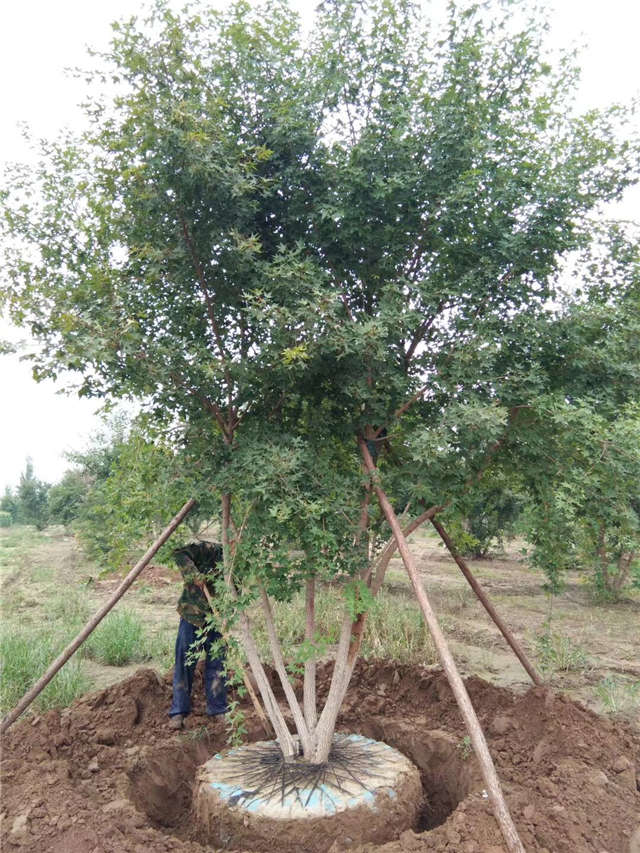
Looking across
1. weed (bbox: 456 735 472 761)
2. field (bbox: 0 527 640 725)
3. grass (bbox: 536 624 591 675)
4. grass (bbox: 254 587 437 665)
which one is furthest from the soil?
grass (bbox: 536 624 591 675)

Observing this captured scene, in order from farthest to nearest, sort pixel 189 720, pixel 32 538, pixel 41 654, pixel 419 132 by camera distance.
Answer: pixel 32 538 < pixel 41 654 < pixel 189 720 < pixel 419 132

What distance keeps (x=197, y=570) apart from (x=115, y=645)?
2603 mm

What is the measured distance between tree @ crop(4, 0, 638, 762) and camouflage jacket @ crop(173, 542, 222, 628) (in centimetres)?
94

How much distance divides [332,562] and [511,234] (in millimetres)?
2353

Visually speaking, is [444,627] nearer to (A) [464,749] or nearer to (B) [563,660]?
(B) [563,660]

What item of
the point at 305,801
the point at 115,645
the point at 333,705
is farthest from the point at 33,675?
the point at 305,801

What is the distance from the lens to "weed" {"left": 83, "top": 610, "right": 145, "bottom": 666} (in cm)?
680

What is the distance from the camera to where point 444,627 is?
8.40m

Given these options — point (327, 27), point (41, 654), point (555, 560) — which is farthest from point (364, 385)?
point (41, 654)

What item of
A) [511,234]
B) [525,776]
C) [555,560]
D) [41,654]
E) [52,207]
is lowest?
[525,776]

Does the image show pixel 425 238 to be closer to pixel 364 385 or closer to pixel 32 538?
pixel 364 385

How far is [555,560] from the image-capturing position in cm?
456

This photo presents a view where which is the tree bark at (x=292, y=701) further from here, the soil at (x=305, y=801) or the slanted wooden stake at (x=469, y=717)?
the slanted wooden stake at (x=469, y=717)

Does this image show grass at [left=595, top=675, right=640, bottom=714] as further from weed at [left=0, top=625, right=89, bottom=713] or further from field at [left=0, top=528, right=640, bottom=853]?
weed at [left=0, top=625, right=89, bottom=713]
